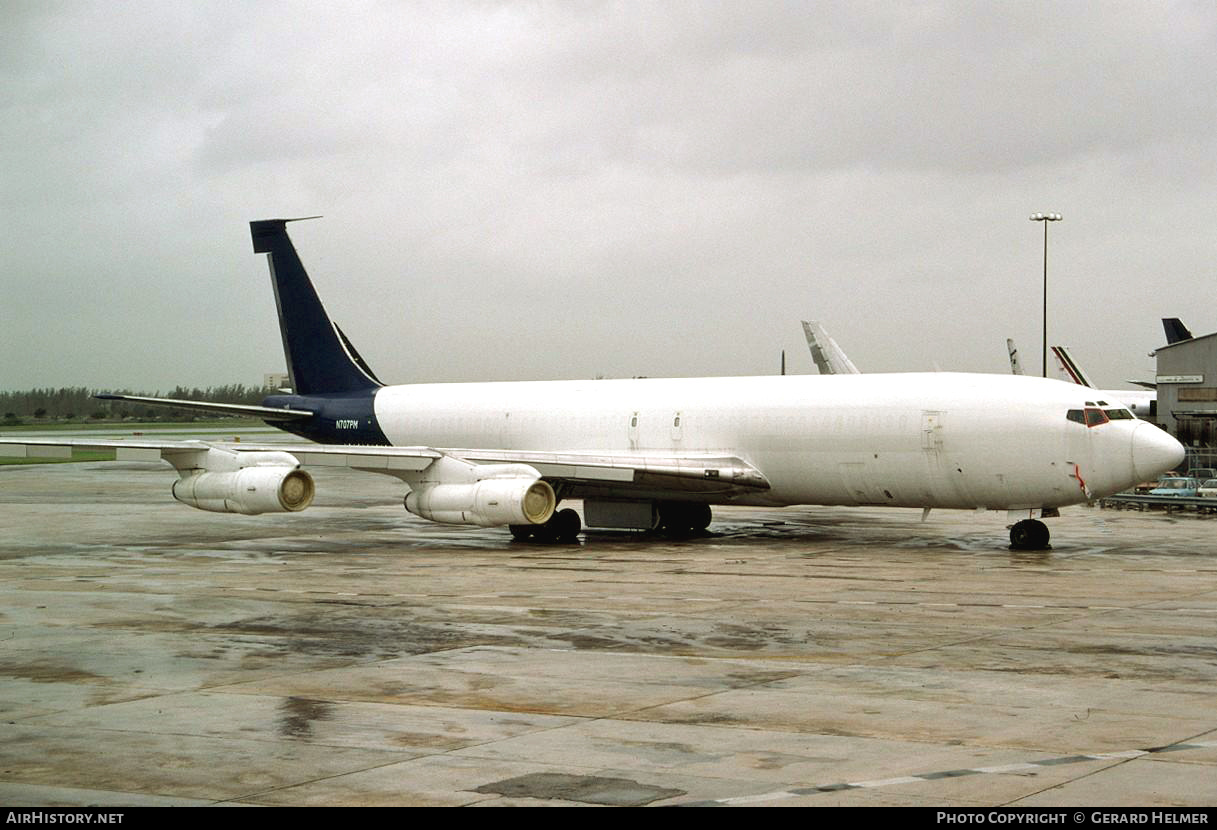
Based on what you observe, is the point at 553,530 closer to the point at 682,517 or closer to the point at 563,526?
the point at 563,526

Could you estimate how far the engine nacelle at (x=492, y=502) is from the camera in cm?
2873

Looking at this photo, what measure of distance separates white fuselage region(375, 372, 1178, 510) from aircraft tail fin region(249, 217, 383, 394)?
6.70 metres

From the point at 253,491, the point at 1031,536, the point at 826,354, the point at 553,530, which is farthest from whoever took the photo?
the point at 826,354

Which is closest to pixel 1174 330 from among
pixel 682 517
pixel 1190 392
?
pixel 1190 392

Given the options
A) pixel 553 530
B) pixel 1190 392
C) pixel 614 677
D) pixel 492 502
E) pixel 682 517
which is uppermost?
pixel 1190 392

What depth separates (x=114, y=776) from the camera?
970cm

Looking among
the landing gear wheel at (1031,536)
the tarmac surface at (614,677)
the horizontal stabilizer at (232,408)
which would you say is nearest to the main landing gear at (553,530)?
the tarmac surface at (614,677)

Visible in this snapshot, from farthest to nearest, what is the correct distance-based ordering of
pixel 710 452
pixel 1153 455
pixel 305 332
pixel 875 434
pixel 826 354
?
pixel 826 354 → pixel 305 332 → pixel 710 452 → pixel 875 434 → pixel 1153 455

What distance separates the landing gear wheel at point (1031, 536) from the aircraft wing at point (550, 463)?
554 centimetres

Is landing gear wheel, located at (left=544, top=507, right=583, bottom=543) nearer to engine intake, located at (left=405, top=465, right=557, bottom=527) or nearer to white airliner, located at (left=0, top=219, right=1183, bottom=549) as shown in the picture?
white airliner, located at (left=0, top=219, right=1183, bottom=549)

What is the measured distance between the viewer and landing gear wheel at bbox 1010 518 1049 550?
2712 centimetres

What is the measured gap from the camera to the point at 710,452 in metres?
31.1

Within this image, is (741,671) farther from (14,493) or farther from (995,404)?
(14,493)

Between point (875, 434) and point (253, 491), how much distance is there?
13.1 m
